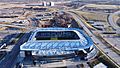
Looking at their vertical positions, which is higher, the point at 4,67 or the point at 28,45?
the point at 28,45

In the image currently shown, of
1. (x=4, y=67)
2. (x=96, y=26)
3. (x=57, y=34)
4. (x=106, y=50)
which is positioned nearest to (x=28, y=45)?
(x=4, y=67)

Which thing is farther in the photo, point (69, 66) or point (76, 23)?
point (76, 23)

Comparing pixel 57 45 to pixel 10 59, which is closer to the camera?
pixel 57 45

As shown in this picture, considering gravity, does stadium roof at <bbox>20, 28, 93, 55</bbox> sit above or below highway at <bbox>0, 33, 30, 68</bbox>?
above

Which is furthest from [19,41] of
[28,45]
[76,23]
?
[76,23]

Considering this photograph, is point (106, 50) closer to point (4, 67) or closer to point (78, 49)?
point (78, 49)

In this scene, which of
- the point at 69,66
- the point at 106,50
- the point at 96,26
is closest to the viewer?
the point at 69,66

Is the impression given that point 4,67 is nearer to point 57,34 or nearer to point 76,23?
point 57,34

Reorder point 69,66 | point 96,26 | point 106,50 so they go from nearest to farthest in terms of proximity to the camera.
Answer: point 69,66, point 106,50, point 96,26

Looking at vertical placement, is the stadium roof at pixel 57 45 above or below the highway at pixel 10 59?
Result: above

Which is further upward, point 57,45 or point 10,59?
point 57,45
